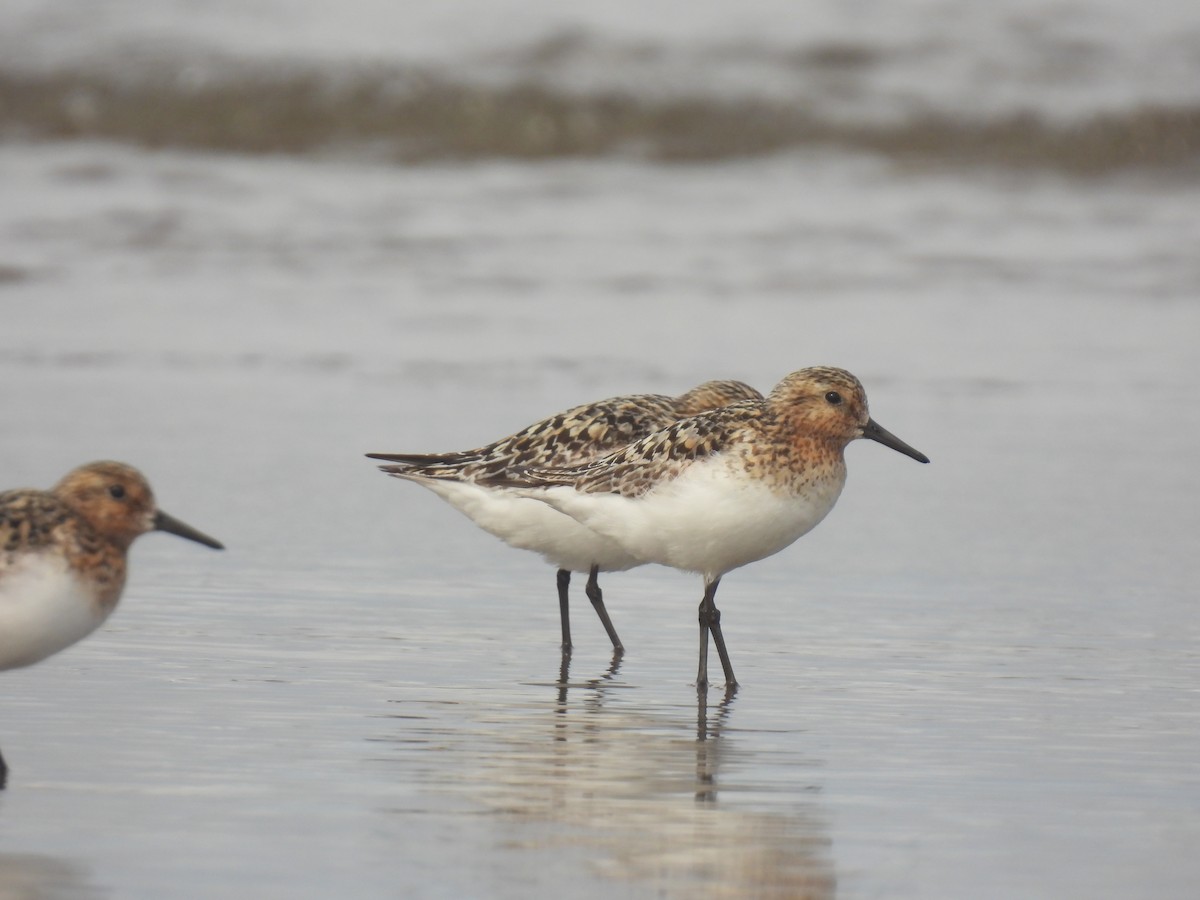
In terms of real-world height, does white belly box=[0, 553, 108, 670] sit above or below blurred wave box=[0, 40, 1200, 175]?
above

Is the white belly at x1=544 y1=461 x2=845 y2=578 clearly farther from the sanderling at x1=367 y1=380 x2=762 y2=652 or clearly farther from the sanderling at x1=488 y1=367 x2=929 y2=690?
the sanderling at x1=367 y1=380 x2=762 y2=652

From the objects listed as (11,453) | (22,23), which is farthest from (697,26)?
(11,453)

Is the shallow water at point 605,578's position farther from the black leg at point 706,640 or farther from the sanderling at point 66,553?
the sanderling at point 66,553

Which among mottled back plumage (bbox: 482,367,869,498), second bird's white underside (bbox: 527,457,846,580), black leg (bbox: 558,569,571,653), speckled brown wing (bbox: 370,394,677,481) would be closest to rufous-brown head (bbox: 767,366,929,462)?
mottled back plumage (bbox: 482,367,869,498)

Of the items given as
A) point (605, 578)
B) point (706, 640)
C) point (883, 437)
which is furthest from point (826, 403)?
point (605, 578)

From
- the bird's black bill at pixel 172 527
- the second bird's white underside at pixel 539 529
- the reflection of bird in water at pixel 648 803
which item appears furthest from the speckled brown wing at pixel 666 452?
the bird's black bill at pixel 172 527

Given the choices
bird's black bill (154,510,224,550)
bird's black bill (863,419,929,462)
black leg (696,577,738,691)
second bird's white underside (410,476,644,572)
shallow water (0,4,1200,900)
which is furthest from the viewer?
second bird's white underside (410,476,644,572)

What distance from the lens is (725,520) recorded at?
231 inches

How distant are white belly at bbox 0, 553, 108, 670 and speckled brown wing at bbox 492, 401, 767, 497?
200 centimetres

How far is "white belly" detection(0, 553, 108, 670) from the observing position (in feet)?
14.7

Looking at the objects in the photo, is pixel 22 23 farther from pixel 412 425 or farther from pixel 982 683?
pixel 982 683

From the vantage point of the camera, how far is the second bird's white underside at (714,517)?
5.85m

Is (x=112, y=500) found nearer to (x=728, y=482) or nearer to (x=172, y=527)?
(x=172, y=527)

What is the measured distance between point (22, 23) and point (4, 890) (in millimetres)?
19371
